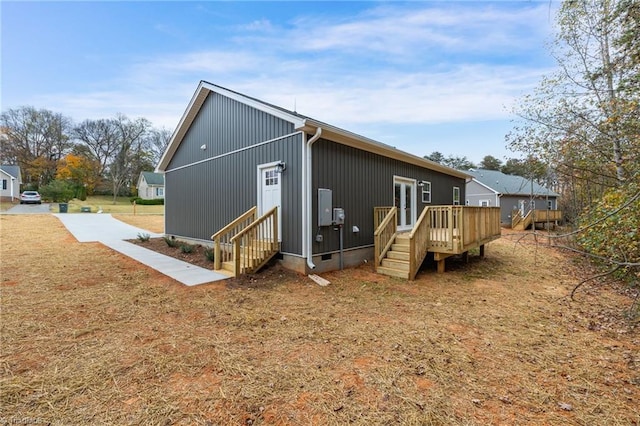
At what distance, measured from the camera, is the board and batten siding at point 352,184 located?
6.77 meters

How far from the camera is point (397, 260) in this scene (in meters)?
6.82

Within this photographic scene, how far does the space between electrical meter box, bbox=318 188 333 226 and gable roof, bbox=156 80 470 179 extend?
4.28ft

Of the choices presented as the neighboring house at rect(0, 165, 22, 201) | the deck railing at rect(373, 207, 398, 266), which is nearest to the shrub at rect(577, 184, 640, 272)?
the deck railing at rect(373, 207, 398, 266)

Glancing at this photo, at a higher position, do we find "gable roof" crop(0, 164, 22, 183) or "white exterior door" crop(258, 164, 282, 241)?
"gable roof" crop(0, 164, 22, 183)

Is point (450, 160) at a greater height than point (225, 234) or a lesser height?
greater

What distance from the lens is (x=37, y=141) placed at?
121ft

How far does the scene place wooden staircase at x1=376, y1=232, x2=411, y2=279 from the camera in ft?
21.5

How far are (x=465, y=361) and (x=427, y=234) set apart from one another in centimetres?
437

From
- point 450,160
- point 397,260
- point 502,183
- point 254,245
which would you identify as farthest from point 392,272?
point 450,160

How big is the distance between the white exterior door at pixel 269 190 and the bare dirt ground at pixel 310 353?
2123 millimetres

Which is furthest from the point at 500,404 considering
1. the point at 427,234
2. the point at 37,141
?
the point at 37,141

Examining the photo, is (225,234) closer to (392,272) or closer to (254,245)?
(254,245)

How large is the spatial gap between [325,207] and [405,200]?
428 centimetres

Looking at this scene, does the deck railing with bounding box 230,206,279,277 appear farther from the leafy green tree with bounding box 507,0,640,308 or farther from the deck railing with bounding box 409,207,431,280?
the leafy green tree with bounding box 507,0,640,308
